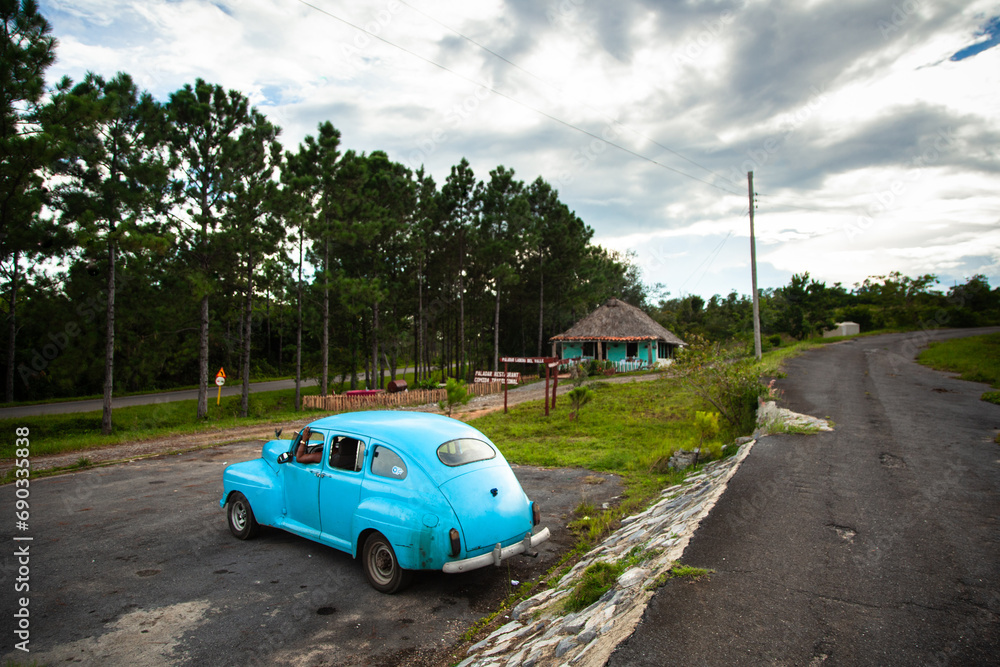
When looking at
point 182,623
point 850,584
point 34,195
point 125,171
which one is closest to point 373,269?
point 125,171

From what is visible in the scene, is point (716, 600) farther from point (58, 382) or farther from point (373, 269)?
point (58, 382)

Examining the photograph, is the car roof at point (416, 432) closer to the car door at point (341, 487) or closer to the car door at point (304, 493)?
the car door at point (341, 487)

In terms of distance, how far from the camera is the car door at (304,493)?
6.00 metres

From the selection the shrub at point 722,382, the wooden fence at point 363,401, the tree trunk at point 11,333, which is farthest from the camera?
the tree trunk at point 11,333

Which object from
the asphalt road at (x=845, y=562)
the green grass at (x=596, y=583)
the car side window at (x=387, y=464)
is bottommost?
the green grass at (x=596, y=583)

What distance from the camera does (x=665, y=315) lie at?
56375 millimetres

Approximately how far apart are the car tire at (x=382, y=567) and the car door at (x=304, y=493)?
0.94 m

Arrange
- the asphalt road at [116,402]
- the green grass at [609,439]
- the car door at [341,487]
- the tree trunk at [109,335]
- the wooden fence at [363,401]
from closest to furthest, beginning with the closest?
1. the car door at [341,487]
2. the green grass at [609,439]
3. the tree trunk at [109,335]
4. the wooden fence at [363,401]
5. the asphalt road at [116,402]

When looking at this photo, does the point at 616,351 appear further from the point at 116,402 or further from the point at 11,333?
the point at 11,333

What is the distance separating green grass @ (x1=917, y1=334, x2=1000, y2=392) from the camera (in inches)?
631

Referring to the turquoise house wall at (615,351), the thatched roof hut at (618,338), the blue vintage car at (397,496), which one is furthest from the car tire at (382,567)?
the turquoise house wall at (615,351)

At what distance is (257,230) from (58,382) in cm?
2097

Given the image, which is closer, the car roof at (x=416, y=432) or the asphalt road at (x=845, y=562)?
the asphalt road at (x=845, y=562)

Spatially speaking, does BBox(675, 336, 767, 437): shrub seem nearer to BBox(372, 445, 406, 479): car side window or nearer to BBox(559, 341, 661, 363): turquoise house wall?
BBox(372, 445, 406, 479): car side window
